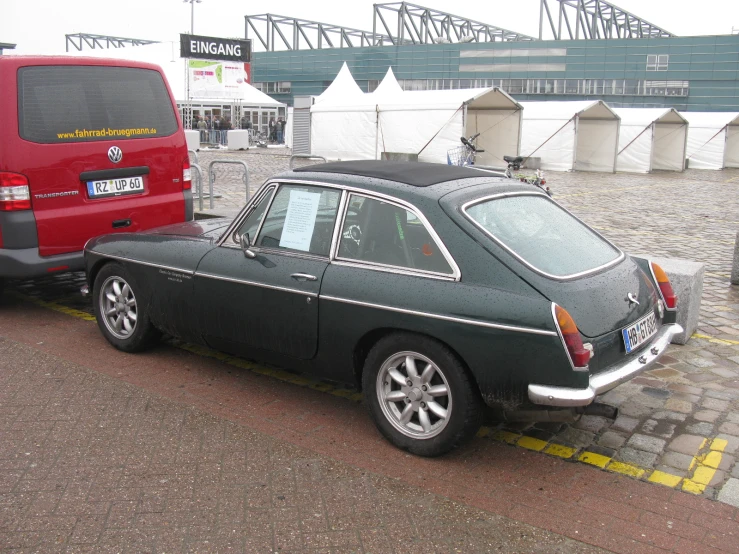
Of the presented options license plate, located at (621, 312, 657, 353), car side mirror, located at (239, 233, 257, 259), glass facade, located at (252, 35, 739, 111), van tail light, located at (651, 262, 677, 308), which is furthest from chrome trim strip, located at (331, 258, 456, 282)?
glass facade, located at (252, 35, 739, 111)

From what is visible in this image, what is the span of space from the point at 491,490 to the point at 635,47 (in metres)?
78.2

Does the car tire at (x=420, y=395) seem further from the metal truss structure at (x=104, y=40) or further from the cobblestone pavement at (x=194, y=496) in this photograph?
the metal truss structure at (x=104, y=40)

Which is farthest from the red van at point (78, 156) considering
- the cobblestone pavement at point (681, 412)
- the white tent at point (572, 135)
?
the white tent at point (572, 135)

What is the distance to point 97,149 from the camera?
677 cm

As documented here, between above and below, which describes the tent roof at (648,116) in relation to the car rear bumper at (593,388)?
above

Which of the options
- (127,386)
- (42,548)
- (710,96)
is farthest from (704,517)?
(710,96)

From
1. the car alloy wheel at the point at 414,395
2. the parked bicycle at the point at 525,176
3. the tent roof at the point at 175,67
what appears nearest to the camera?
the car alloy wheel at the point at 414,395

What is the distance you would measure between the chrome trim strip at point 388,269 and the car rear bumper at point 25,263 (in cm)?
330

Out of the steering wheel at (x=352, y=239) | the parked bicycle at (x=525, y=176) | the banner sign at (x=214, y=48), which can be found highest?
the banner sign at (x=214, y=48)

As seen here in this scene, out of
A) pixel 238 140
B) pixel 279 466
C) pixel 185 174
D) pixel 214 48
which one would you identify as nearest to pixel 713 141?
pixel 238 140

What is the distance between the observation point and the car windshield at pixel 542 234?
4.05 m

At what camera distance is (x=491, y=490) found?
3.78 m

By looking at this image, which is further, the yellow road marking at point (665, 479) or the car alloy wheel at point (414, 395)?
the car alloy wheel at point (414, 395)

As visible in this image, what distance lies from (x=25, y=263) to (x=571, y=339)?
15.8ft
